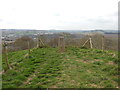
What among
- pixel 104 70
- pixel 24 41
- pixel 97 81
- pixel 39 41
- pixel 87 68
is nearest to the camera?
pixel 97 81

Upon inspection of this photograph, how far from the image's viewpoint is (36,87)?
436cm

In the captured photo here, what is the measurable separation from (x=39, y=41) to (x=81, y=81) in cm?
987

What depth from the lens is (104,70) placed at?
234 inches

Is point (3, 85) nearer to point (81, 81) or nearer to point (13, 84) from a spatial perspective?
point (13, 84)

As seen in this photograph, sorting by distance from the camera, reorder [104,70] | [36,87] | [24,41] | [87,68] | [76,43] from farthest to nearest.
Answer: [24,41], [76,43], [87,68], [104,70], [36,87]

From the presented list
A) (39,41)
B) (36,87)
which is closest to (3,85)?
(36,87)

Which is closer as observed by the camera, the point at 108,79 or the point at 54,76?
the point at 108,79

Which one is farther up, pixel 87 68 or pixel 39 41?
pixel 39 41

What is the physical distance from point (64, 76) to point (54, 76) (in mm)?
429

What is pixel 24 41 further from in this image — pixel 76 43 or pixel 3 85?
pixel 3 85

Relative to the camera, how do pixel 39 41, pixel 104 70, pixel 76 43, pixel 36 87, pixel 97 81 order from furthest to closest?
pixel 76 43, pixel 39 41, pixel 104 70, pixel 97 81, pixel 36 87

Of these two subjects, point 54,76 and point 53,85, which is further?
point 54,76

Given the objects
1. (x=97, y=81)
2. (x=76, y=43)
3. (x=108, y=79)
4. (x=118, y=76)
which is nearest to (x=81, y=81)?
(x=97, y=81)

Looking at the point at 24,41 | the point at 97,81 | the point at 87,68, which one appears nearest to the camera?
the point at 97,81
